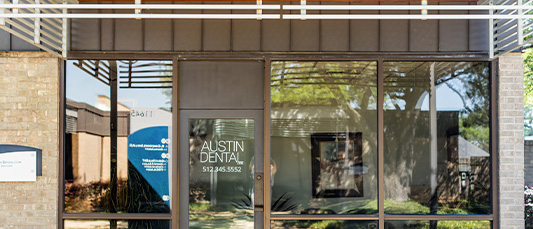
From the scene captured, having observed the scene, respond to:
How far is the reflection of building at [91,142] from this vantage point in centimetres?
528

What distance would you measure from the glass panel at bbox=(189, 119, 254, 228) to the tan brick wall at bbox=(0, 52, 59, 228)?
163 centimetres

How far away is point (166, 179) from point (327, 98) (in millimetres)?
2157

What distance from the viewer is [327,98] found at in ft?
17.6

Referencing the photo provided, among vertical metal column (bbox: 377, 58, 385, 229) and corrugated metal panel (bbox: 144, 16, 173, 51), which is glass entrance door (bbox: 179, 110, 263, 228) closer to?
corrugated metal panel (bbox: 144, 16, 173, 51)

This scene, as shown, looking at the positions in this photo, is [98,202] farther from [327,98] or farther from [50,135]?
[327,98]

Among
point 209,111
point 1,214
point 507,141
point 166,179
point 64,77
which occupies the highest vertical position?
point 64,77

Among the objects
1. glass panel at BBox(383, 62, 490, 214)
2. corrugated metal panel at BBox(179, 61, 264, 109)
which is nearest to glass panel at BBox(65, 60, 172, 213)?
corrugated metal panel at BBox(179, 61, 264, 109)

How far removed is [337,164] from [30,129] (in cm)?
365

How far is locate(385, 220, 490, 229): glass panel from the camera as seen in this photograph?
5.29m

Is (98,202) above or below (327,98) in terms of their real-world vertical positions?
below

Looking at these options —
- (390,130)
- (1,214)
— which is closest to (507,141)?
(390,130)

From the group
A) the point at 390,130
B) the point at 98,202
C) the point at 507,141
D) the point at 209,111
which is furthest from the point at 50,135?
the point at 507,141

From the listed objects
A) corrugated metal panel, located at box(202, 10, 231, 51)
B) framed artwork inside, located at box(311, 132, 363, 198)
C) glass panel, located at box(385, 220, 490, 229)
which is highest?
corrugated metal panel, located at box(202, 10, 231, 51)

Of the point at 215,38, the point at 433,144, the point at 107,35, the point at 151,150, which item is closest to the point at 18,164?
the point at 151,150
